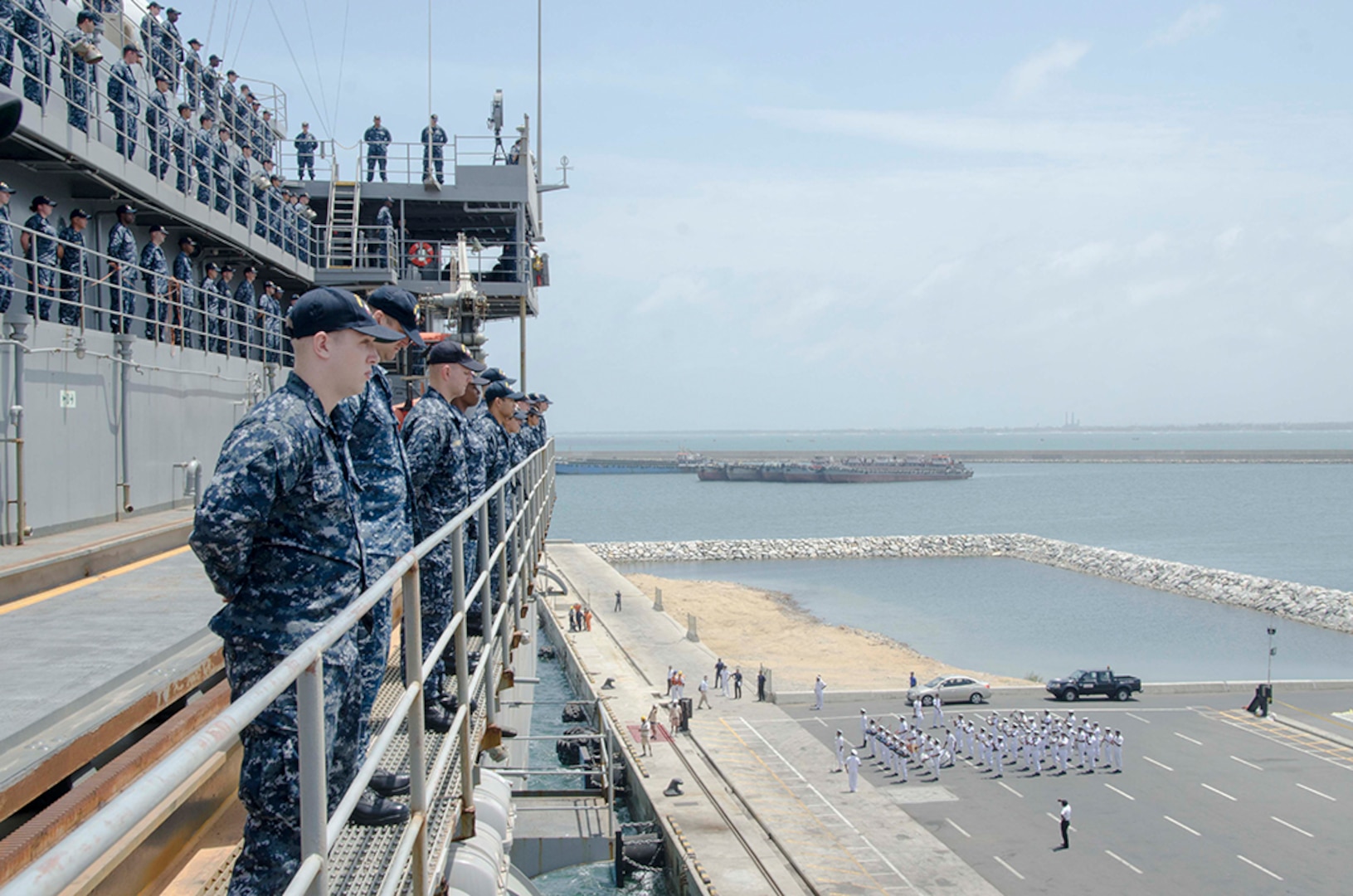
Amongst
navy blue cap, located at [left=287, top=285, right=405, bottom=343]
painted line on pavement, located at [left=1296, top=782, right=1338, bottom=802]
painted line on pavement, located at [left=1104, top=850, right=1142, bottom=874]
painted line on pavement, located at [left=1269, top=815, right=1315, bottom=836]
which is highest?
navy blue cap, located at [left=287, top=285, right=405, bottom=343]

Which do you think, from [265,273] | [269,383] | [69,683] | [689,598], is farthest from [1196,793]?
[689,598]

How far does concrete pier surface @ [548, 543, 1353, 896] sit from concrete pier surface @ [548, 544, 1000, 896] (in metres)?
0.05

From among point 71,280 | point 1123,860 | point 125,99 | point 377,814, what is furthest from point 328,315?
point 1123,860

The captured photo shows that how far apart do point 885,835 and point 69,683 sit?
19.0 m

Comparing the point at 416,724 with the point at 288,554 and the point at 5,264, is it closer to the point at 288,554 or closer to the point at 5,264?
the point at 288,554

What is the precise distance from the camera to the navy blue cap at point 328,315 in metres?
3.08

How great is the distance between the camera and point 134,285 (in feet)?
46.8

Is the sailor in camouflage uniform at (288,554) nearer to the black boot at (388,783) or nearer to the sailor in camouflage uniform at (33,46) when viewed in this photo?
the black boot at (388,783)

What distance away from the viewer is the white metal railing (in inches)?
43.7

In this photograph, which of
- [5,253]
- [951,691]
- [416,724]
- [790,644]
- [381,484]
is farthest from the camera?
[790,644]

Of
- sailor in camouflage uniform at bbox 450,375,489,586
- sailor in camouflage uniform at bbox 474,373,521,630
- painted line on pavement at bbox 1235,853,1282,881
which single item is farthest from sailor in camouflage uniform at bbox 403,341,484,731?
painted line on pavement at bbox 1235,853,1282,881

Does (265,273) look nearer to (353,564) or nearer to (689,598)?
(353,564)

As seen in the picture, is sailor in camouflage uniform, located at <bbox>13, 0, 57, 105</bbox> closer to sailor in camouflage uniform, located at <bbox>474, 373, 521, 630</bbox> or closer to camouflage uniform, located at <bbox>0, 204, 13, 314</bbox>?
camouflage uniform, located at <bbox>0, 204, 13, 314</bbox>

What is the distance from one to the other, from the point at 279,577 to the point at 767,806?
2012cm
